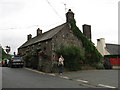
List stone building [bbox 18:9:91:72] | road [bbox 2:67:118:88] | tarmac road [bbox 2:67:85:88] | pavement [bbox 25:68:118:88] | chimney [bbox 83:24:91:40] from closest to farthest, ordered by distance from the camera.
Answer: tarmac road [bbox 2:67:85:88], road [bbox 2:67:118:88], pavement [bbox 25:68:118:88], stone building [bbox 18:9:91:72], chimney [bbox 83:24:91:40]

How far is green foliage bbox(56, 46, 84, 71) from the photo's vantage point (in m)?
21.3

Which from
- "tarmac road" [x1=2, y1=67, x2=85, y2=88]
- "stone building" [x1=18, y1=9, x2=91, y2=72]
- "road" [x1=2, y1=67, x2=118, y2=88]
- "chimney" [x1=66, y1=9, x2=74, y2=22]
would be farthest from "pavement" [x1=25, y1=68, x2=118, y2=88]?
"chimney" [x1=66, y1=9, x2=74, y2=22]

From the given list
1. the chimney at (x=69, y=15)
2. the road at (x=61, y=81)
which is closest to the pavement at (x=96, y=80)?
the road at (x=61, y=81)

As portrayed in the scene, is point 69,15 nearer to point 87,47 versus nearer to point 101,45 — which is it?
point 87,47

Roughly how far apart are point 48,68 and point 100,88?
1104cm

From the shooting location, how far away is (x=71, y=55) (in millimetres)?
21469

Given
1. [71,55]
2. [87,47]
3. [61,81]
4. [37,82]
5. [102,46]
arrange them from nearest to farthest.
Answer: [37,82] < [61,81] < [71,55] < [87,47] < [102,46]

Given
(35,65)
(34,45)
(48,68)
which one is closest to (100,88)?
(48,68)

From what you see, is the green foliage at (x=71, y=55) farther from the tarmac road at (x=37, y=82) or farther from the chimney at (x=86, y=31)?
the tarmac road at (x=37, y=82)

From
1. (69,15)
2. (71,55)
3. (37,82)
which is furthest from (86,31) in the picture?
(37,82)

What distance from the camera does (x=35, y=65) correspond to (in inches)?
969

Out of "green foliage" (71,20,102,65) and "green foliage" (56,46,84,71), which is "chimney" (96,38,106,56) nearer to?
"green foliage" (71,20,102,65)

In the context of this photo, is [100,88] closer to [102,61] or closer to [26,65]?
[102,61]

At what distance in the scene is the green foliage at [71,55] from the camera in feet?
69.8
